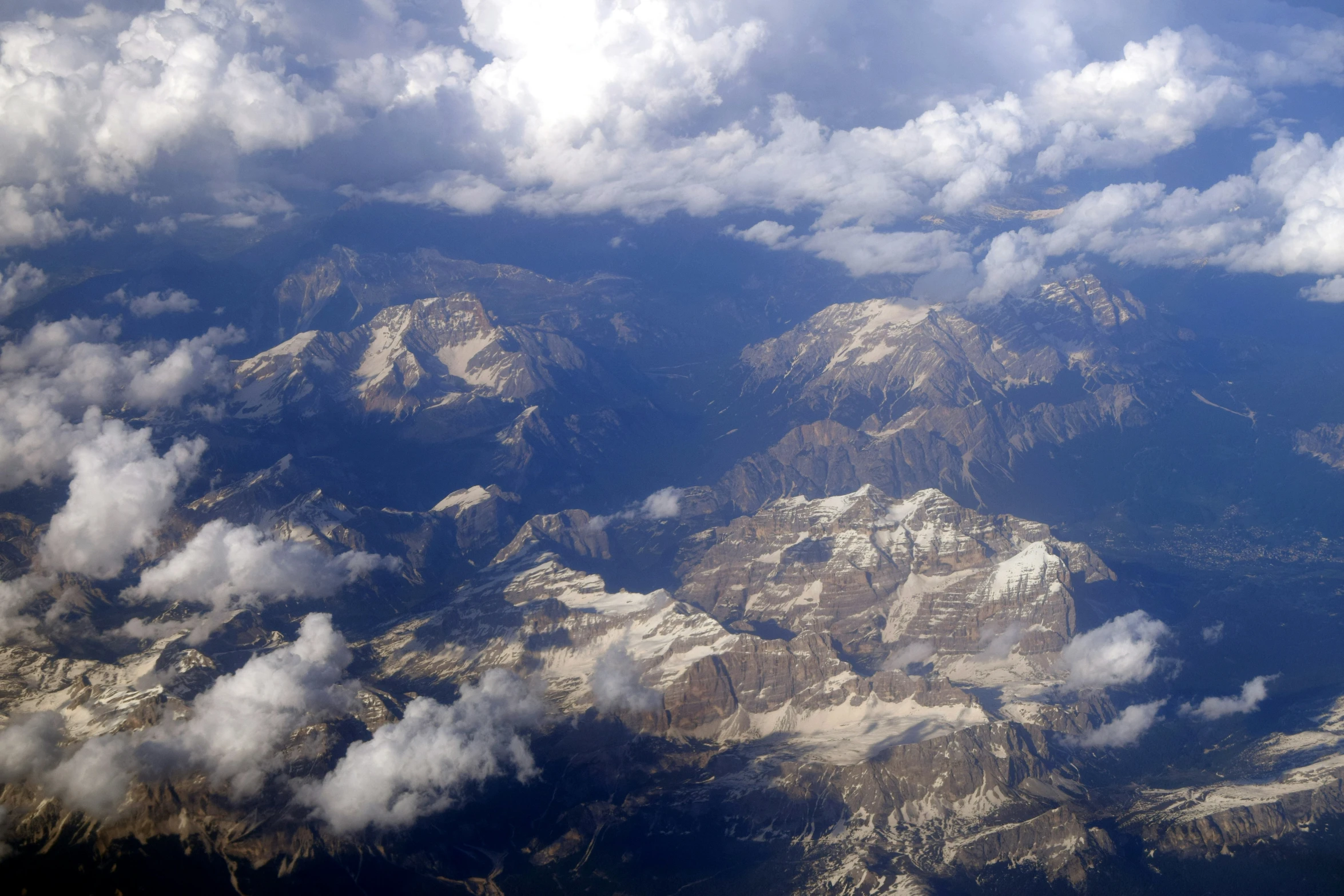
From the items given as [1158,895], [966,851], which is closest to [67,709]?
[966,851]

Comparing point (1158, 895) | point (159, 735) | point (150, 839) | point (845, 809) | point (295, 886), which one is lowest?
point (1158, 895)

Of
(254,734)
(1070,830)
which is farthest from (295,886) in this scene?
(1070,830)

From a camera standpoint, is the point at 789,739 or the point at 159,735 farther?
the point at 789,739

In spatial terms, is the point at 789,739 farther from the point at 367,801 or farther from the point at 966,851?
the point at 367,801

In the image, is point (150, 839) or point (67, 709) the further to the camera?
point (67, 709)

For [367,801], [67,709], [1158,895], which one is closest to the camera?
[1158,895]

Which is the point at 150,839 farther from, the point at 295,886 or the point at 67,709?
the point at 67,709

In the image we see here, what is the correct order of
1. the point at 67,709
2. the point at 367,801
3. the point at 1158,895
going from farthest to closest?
the point at 67,709 < the point at 367,801 < the point at 1158,895

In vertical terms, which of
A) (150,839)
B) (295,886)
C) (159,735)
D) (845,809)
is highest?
(159,735)

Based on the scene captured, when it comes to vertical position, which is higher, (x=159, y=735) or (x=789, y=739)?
(x=159, y=735)
